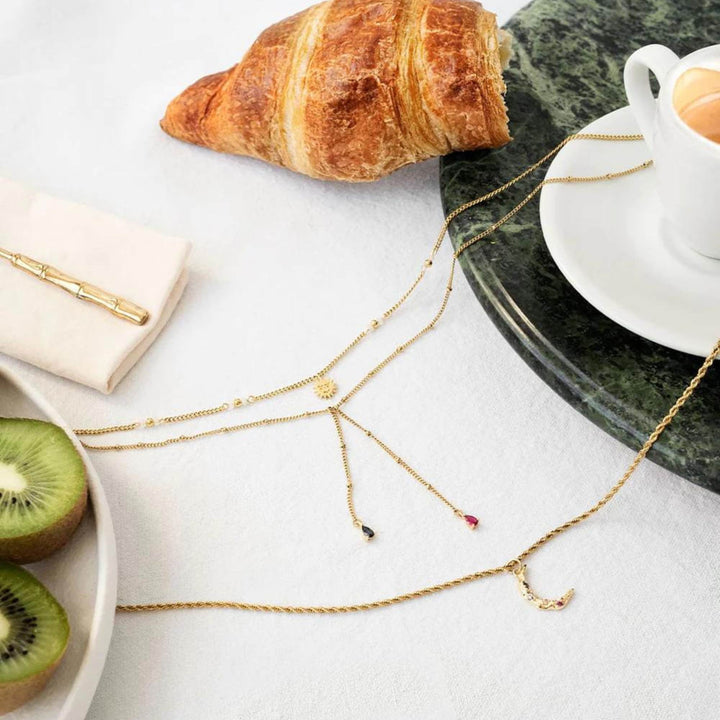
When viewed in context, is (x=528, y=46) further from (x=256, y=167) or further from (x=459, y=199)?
(x=256, y=167)

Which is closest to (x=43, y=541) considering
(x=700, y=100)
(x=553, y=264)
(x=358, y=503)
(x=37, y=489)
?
(x=37, y=489)

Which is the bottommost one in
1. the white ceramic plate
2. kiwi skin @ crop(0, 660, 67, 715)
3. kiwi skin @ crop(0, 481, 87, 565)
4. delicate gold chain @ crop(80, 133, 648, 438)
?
delicate gold chain @ crop(80, 133, 648, 438)

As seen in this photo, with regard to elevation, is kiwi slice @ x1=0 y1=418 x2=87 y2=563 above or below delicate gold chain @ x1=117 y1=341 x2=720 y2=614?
above

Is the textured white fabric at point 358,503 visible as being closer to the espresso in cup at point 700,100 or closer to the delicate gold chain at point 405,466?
the delicate gold chain at point 405,466

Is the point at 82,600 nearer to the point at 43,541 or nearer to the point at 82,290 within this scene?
the point at 43,541

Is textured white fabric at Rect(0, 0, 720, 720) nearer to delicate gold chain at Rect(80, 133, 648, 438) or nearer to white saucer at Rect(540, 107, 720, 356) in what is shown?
delicate gold chain at Rect(80, 133, 648, 438)

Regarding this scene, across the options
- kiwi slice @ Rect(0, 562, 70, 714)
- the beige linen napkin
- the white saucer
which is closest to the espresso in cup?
the white saucer
